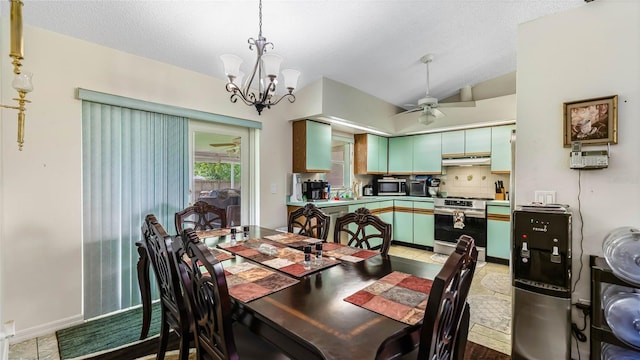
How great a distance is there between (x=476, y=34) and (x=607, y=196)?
208 cm

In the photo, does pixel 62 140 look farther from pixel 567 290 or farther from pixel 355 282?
pixel 567 290

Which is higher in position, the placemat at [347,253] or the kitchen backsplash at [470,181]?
the kitchen backsplash at [470,181]

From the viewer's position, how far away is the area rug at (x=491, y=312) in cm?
244

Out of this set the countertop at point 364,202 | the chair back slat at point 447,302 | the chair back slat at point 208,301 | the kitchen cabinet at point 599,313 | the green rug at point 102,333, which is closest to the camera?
the chair back slat at point 447,302

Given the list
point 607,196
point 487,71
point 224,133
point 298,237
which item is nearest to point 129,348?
point 298,237

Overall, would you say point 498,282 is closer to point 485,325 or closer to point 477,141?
point 485,325

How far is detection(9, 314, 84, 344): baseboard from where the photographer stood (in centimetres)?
211

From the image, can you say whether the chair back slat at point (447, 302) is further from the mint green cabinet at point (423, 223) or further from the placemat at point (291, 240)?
the mint green cabinet at point (423, 223)

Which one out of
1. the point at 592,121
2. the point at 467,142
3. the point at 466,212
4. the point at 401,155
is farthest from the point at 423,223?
the point at 592,121

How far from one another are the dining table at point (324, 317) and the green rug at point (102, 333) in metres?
1.64

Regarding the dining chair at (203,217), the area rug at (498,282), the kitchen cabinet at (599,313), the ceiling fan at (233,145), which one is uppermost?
the ceiling fan at (233,145)

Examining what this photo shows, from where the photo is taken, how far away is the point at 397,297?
4.00 ft

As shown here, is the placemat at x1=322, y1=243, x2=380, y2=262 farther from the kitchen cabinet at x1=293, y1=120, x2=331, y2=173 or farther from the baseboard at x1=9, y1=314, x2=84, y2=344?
the baseboard at x1=9, y1=314, x2=84, y2=344

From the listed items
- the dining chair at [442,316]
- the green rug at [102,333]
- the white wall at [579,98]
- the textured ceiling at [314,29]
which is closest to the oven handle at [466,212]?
the textured ceiling at [314,29]
